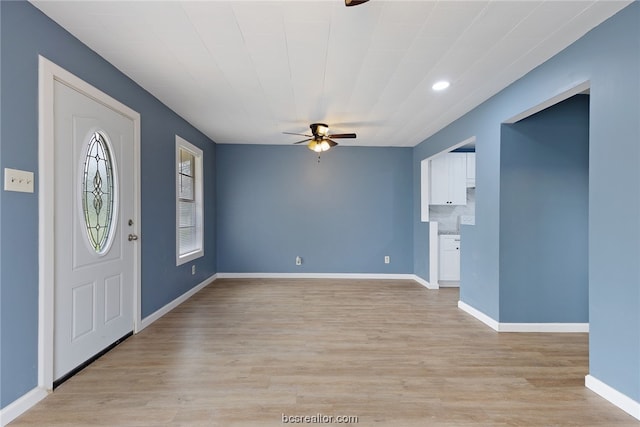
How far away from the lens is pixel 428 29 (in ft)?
6.85

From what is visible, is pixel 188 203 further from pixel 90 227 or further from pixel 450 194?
pixel 450 194

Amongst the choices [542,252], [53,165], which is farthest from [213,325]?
[542,252]

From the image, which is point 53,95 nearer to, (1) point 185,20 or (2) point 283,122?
(1) point 185,20

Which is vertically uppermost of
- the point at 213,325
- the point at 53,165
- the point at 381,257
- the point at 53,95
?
the point at 53,95

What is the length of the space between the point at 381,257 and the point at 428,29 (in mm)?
4312

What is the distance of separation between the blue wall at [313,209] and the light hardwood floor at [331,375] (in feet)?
6.89

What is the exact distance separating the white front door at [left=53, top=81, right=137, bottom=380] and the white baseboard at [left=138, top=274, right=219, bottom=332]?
296 millimetres

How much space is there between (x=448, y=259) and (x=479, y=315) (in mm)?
1706

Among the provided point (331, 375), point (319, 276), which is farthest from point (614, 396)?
point (319, 276)

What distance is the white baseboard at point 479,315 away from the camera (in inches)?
127

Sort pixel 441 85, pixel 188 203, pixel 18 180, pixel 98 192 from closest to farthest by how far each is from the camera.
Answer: pixel 18 180, pixel 98 192, pixel 441 85, pixel 188 203

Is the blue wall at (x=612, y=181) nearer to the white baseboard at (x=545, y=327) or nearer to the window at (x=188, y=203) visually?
the white baseboard at (x=545, y=327)

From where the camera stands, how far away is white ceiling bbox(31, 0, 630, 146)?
6.21 feet

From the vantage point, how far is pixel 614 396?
1962 mm
